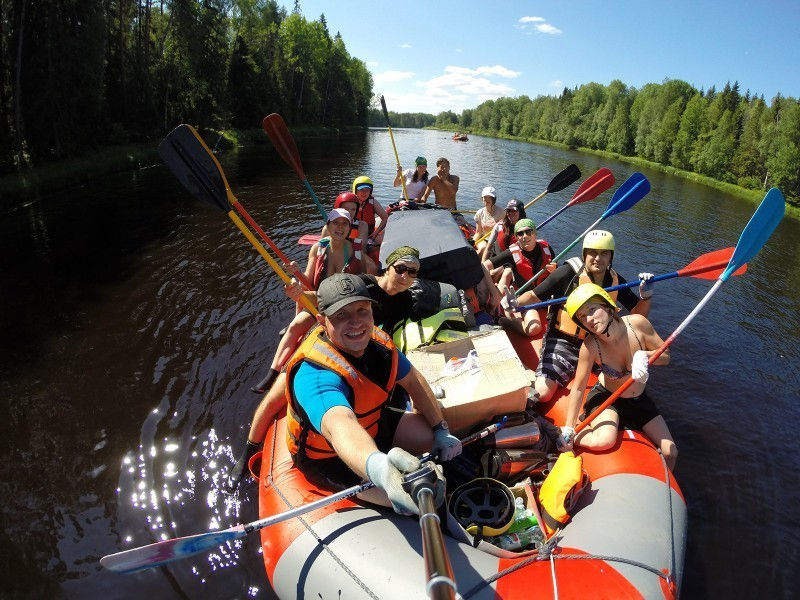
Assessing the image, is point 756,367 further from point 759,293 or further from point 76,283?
point 76,283

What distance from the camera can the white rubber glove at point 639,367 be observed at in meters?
3.18

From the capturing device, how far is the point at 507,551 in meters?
2.47

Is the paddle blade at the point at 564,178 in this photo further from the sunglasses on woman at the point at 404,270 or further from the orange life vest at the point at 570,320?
the sunglasses on woman at the point at 404,270

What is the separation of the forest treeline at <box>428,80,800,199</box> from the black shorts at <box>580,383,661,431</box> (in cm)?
3390

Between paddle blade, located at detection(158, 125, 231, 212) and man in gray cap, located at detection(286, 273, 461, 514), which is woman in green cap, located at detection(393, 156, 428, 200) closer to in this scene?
paddle blade, located at detection(158, 125, 231, 212)

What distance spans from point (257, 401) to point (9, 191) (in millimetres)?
11769

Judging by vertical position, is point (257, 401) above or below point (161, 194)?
below

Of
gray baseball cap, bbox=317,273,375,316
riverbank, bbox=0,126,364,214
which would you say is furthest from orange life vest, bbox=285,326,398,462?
riverbank, bbox=0,126,364,214

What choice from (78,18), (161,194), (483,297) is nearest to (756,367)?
(483,297)

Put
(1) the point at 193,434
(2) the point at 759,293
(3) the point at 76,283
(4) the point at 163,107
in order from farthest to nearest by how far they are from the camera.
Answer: (4) the point at 163,107, (2) the point at 759,293, (3) the point at 76,283, (1) the point at 193,434

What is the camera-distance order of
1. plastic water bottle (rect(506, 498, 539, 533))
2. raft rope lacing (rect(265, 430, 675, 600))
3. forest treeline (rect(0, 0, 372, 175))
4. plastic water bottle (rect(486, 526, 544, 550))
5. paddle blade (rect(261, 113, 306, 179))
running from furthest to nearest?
forest treeline (rect(0, 0, 372, 175)) < paddle blade (rect(261, 113, 306, 179)) < plastic water bottle (rect(506, 498, 539, 533)) < plastic water bottle (rect(486, 526, 544, 550)) < raft rope lacing (rect(265, 430, 675, 600))

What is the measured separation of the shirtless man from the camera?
9930mm

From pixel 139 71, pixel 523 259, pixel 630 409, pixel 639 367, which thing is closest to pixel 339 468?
pixel 639 367

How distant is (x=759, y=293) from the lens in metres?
10.3
